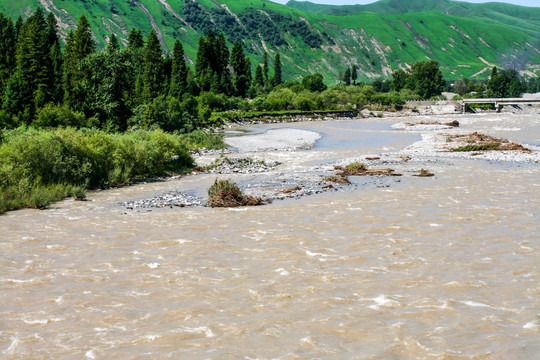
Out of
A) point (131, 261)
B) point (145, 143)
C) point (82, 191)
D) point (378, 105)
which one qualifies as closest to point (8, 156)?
point (82, 191)

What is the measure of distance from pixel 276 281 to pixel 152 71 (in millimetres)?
92131

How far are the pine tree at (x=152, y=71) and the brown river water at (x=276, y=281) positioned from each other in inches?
2976

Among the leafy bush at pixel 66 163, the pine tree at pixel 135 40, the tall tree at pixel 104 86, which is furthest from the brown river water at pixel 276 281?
the pine tree at pixel 135 40

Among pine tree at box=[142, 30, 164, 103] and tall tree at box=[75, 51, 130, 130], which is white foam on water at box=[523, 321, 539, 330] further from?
pine tree at box=[142, 30, 164, 103]

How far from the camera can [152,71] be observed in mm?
102625

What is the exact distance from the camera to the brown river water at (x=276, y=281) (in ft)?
41.0

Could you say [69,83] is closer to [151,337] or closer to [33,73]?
[33,73]

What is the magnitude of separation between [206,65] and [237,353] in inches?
5259

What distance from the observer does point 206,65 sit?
460 ft

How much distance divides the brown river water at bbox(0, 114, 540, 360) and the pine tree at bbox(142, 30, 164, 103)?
248 ft

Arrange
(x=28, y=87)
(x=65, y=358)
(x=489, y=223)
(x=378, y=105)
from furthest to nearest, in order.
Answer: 1. (x=378, y=105)
2. (x=28, y=87)
3. (x=489, y=223)
4. (x=65, y=358)

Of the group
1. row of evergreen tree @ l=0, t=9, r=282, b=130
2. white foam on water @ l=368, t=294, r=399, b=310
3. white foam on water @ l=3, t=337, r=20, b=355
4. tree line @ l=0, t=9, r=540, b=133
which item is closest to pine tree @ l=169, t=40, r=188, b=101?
tree line @ l=0, t=9, r=540, b=133

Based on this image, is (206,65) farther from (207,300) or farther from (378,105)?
(207,300)

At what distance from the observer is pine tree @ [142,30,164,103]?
102m
